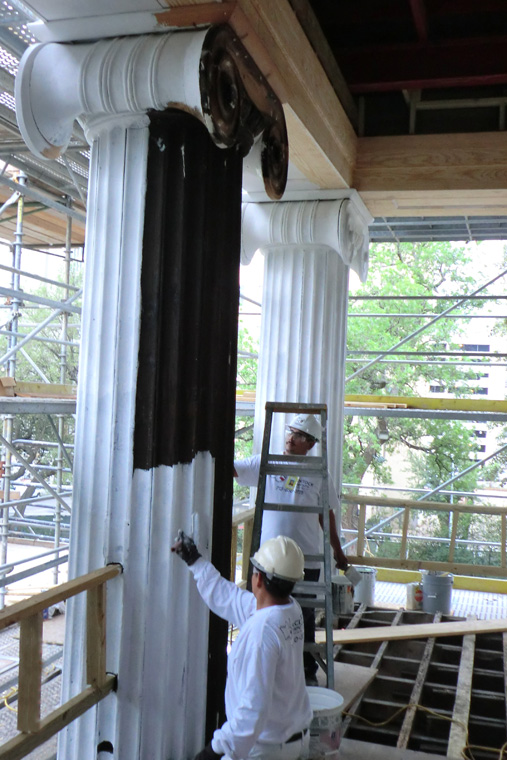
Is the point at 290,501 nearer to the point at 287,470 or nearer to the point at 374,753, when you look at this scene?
the point at 287,470

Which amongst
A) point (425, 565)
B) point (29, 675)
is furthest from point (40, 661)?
point (425, 565)

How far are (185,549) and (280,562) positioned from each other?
1.51 ft

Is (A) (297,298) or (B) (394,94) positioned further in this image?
(B) (394,94)

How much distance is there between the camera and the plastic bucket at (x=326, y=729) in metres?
4.24

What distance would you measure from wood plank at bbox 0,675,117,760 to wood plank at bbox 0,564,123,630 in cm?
44

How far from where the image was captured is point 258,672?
2922 millimetres

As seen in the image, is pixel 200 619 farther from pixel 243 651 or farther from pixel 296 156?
pixel 296 156

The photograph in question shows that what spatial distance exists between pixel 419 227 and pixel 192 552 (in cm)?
838

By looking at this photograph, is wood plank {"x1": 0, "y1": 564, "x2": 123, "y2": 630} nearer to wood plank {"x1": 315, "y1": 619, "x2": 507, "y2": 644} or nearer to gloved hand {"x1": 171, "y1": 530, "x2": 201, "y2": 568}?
gloved hand {"x1": 171, "y1": 530, "x2": 201, "y2": 568}

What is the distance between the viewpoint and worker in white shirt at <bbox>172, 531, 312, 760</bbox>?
292 cm

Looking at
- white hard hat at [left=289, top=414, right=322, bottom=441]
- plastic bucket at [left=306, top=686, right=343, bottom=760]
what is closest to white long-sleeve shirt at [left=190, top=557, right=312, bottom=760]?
plastic bucket at [left=306, top=686, right=343, bottom=760]

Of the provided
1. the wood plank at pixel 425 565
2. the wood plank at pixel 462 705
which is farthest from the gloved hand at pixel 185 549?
the wood plank at pixel 425 565

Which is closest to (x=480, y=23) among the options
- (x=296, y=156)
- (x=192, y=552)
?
(x=296, y=156)

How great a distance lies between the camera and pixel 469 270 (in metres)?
24.2
